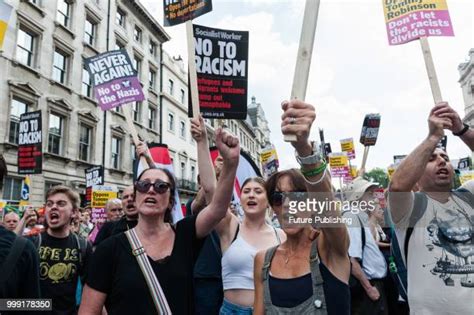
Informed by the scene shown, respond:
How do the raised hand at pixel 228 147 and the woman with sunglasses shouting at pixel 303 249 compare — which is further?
the raised hand at pixel 228 147

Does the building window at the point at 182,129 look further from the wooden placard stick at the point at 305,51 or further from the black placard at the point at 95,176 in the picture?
the wooden placard stick at the point at 305,51

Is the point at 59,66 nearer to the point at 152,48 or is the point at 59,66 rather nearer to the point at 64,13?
the point at 64,13

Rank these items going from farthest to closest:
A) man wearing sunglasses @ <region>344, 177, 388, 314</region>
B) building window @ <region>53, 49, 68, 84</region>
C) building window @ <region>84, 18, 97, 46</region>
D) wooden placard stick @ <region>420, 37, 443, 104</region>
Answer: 1. building window @ <region>84, 18, 97, 46</region>
2. building window @ <region>53, 49, 68, 84</region>
3. man wearing sunglasses @ <region>344, 177, 388, 314</region>
4. wooden placard stick @ <region>420, 37, 443, 104</region>

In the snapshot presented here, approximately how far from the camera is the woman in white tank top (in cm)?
281

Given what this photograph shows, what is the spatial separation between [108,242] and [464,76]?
5037cm

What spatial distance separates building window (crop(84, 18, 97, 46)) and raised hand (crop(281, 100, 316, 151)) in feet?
71.4

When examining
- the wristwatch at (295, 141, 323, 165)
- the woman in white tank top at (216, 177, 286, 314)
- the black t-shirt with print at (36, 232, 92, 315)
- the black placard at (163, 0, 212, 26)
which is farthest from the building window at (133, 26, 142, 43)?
the wristwatch at (295, 141, 323, 165)

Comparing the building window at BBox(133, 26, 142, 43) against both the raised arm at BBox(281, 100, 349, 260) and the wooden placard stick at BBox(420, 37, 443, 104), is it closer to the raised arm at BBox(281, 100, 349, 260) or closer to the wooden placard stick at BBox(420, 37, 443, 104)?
the wooden placard stick at BBox(420, 37, 443, 104)

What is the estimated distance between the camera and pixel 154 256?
214cm

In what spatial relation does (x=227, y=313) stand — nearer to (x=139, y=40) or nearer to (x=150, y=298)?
(x=150, y=298)

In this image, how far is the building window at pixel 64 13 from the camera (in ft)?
61.2

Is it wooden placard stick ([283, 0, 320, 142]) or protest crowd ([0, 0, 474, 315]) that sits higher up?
wooden placard stick ([283, 0, 320, 142])

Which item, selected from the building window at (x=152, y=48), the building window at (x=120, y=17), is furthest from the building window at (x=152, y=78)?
the building window at (x=120, y=17)

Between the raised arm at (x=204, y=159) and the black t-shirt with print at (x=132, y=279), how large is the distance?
0.55 metres
